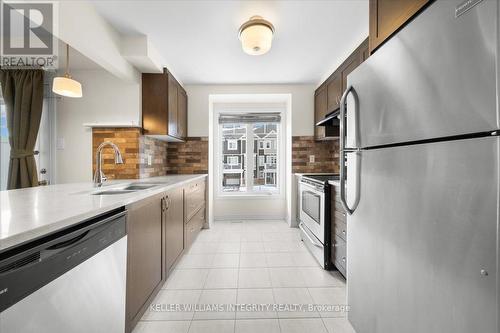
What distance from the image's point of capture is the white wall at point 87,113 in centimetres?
279

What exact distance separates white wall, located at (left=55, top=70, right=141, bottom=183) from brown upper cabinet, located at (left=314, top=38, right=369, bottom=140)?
8.19 ft

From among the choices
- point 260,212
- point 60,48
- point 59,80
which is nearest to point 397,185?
point 59,80

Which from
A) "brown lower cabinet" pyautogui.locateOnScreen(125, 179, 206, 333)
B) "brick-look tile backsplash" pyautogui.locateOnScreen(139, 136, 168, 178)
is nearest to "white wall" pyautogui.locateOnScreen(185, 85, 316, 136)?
"brick-look tile backsplash" pyautogui.locateOnScreen(139, 136, 168, 178)

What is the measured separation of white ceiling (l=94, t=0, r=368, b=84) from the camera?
1.96 meters

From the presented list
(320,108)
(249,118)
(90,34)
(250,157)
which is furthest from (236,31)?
(250,157)

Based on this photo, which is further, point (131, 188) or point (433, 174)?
point (131, 188)

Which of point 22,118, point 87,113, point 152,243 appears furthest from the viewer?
point 87,113

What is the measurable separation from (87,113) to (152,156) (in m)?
0.92

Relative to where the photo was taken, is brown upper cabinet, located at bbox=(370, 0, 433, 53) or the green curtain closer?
brown upper cabinet, located at bbox=(370, 0, 433, 53)

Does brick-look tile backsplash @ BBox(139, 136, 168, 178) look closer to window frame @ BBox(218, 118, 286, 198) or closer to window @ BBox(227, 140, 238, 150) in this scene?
window frame @ BBox(218, 118, 286, 198)

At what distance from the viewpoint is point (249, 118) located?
441cm

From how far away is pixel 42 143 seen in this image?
9.29 feet

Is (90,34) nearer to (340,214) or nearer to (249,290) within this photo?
(249,290)

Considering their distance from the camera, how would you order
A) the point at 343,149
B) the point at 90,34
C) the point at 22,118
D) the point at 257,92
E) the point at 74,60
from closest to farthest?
1. the point at 343,149
2. the point at 90,34
3. the point at 74,60
4. the point at 22,118
5. the point at 257,92
